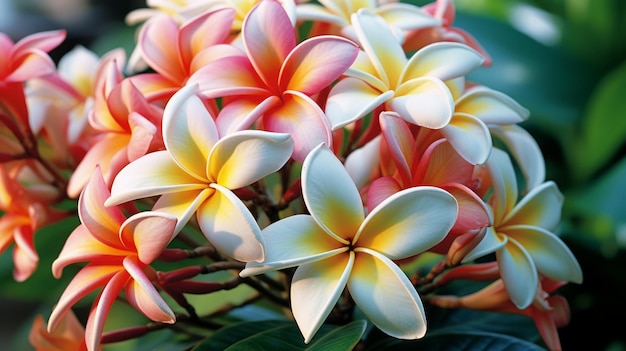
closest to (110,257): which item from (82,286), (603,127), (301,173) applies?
(82,286)

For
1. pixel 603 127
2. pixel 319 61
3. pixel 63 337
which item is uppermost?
pixel 319 61

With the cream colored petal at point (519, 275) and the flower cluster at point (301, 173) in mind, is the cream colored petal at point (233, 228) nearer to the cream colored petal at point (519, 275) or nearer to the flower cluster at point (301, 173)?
the flower cluster at point (301, 173)

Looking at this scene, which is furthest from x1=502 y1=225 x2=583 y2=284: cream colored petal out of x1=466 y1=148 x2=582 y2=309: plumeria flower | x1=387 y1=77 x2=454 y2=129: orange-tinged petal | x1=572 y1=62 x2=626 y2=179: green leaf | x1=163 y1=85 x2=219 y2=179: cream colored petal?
x1=572 y1=62 x2=626 y2=179: green leaf

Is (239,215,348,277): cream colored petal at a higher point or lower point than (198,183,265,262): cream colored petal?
lower

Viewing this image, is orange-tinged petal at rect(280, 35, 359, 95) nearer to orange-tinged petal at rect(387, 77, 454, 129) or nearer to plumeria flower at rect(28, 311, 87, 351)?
orange-tinged petal at rect(387, 77, 454, 129)

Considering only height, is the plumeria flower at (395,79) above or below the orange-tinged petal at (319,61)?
below

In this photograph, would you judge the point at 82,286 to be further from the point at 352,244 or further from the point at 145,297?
the point at 352,244

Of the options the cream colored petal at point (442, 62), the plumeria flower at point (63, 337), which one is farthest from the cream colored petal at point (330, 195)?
the plumeria flower at point (63, 337)
